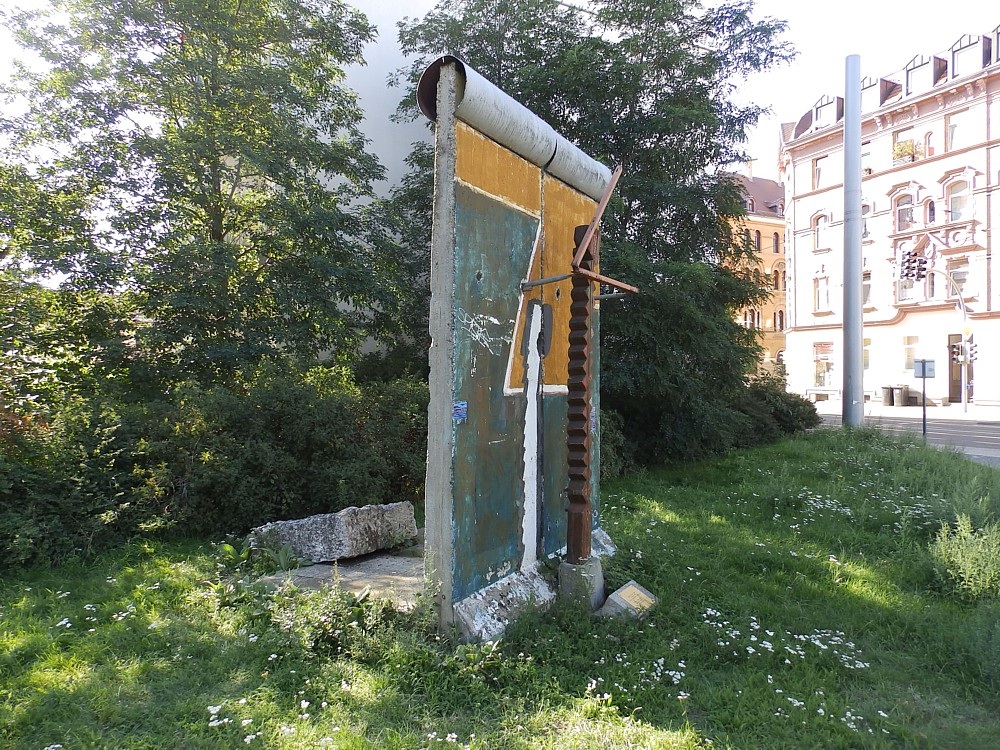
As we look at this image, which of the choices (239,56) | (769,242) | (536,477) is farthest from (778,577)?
(769,242)

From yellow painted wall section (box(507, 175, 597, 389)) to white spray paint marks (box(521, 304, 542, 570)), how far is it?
10cm

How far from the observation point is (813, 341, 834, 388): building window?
3650 cm

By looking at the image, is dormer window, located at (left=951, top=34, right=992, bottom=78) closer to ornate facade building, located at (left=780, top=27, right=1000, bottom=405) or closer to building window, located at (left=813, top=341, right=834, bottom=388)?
ornate facade building, located at (left=780, top=27, right=1000, bottom=405)

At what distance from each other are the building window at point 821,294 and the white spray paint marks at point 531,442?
3769cm

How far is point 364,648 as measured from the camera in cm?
368

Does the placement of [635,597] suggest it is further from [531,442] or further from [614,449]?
[614,449]

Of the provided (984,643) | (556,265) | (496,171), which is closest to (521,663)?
(984,643)

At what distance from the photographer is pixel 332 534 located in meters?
5.55

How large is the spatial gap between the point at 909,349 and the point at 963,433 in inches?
654

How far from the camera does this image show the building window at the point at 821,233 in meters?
37.5

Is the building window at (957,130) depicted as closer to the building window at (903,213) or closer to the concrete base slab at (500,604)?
the building window at (903,213)

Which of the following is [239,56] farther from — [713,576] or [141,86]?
[713,576]

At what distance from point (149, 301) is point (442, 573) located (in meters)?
6.03

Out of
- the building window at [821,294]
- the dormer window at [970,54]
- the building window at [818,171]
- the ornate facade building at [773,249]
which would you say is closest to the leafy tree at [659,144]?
the dormer window at [970,54]
